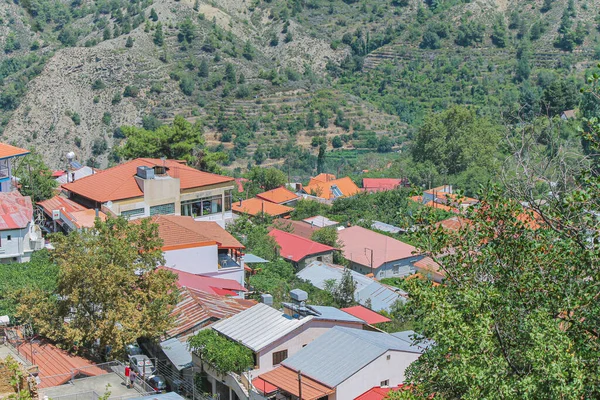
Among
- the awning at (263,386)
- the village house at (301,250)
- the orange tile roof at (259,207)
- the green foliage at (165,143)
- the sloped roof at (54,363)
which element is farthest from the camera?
the orange tile roof at (259,207)

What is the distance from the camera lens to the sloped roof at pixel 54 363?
1903 centimetres

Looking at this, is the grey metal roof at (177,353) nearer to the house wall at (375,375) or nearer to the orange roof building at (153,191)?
the house wall at (375,375)

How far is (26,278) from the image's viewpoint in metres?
26.4

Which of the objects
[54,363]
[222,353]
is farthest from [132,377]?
[222,353]

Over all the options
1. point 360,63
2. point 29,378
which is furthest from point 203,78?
point 29,378

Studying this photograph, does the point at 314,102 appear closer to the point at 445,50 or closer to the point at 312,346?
the point at 445,50

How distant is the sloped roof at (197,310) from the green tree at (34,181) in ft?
49.0

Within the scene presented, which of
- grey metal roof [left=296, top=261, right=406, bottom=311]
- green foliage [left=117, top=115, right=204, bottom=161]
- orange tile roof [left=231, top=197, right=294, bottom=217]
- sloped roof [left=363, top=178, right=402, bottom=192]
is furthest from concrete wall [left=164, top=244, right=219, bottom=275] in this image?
sloped roof [left=363, top=178, right=402, bottom=192]

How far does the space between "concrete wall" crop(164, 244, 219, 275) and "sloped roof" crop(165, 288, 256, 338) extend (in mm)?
3492

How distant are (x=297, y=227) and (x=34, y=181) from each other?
578 inches

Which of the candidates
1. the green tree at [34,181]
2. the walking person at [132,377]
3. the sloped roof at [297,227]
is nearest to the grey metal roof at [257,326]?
the walking person at [132,377]

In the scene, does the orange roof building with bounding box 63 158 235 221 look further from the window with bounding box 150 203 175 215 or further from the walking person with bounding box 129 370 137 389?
the walking person with bounding box 129 370 137 389

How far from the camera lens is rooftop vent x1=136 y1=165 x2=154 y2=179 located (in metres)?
34.7

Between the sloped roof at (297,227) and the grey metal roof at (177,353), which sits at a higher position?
the grey metal roof at (177,353)
